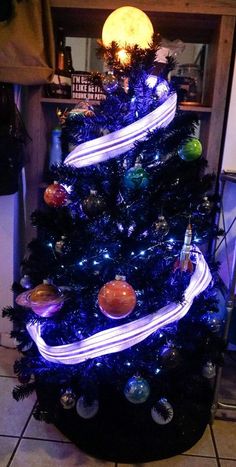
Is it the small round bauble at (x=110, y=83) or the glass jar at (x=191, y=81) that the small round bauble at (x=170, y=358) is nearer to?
the small round bauble at (x=110, y=83)

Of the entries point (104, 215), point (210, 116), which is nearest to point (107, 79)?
point (104, 215)

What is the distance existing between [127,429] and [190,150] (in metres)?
0.86

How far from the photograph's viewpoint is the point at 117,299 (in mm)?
909

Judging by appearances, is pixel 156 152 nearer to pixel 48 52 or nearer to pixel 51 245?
pixel 51 245

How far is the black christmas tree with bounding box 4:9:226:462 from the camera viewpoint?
1.01m

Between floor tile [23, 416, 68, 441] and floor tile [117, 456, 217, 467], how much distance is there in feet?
0.75

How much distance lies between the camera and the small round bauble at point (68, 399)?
1.08 meters

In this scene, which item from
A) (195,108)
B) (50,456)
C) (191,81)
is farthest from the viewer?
(191,81)

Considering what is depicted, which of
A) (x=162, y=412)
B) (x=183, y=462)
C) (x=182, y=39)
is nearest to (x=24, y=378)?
(x=162, y=412)

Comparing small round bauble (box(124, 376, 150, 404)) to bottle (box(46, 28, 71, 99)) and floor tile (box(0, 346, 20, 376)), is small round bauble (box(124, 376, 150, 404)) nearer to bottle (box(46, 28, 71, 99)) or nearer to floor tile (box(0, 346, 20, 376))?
floor tile (box(0, 346, 20, 376))

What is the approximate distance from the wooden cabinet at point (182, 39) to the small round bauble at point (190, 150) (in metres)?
0.37

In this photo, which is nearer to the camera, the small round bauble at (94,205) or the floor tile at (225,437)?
the small round bauble at (94,205)

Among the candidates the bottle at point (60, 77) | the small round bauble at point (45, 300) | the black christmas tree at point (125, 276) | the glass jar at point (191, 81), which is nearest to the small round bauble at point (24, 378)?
the black christmas tree at point (125, 276)

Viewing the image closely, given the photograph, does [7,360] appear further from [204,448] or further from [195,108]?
[195,108]
